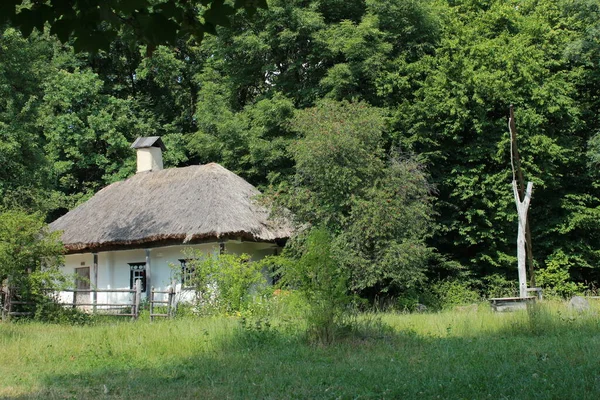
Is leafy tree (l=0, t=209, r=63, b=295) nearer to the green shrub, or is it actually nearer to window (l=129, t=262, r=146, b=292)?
window (l=129, t=262, r=146, b=292)

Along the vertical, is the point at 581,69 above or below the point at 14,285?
above

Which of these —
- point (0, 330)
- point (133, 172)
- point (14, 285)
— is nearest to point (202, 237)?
point (14, 285)

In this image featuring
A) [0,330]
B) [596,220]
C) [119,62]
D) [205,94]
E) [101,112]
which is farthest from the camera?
[119,62]

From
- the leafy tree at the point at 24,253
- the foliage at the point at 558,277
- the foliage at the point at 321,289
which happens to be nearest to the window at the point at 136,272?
the leafy tree at the point at 24,253

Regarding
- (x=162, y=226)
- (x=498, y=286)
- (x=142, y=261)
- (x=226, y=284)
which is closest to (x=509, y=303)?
(x=226, y=284)

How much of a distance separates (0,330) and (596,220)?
18.4 m

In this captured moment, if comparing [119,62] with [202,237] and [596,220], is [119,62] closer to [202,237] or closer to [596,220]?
[202,237]

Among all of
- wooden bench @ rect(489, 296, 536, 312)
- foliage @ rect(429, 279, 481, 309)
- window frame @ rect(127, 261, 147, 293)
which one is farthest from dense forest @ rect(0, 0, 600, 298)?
window frame @ rect(127, 261, 147, 293)

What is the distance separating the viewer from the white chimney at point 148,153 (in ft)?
83.8

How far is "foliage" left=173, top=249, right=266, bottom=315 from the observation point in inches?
567

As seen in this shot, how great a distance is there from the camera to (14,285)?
15.0 meters

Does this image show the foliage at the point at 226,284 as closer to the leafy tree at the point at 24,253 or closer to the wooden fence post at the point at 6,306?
the leafy tree at the point at 24,253

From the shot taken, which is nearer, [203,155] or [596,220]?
[596,220]

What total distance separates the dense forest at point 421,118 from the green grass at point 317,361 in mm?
7062
